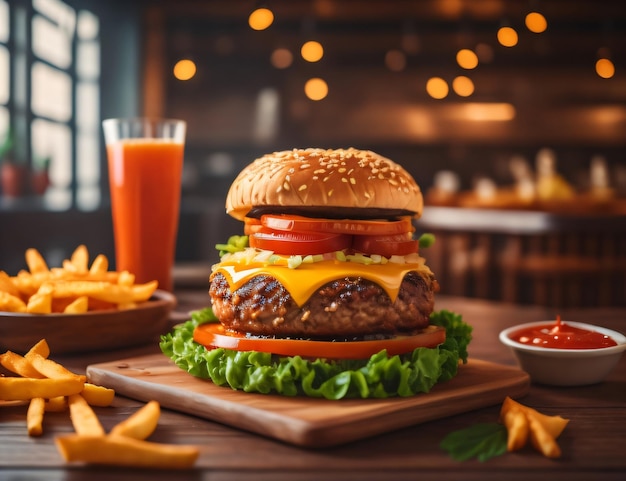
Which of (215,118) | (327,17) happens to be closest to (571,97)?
(327,17)

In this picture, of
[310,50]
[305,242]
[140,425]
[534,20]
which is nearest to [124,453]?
[140,425]

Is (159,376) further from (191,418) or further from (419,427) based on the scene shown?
(419,427)

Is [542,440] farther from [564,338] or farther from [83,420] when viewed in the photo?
[83,420]

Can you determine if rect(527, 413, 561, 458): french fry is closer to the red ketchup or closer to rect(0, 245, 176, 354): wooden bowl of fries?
the red ketchup

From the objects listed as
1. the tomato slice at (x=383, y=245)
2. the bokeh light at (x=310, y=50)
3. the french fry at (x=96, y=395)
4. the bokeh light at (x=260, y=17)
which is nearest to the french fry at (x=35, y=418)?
the french fry at (x=96, y=395)

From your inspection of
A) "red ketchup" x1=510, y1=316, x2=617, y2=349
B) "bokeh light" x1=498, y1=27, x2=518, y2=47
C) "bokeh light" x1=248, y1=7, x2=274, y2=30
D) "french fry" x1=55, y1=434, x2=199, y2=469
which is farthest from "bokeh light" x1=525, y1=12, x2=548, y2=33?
"french fry" x1=55, y1=434, x2=199, y2=469
